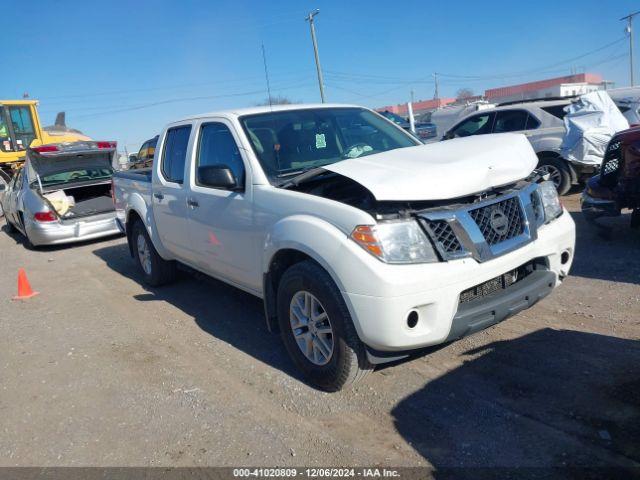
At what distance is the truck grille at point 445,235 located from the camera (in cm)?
315

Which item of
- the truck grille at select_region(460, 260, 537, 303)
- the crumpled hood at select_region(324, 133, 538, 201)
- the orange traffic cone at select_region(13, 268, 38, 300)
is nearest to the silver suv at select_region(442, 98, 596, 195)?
the crumpled hood at select_region(324, 133, 538, 201)

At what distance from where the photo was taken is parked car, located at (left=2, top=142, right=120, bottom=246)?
9.66 meters

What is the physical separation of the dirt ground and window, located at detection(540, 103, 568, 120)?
16.1 ft

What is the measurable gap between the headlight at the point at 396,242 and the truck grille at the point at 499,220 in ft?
1.27

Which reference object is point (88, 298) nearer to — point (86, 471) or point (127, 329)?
point (127, 329)

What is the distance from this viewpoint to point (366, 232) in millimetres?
3078

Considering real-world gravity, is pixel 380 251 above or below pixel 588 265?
above

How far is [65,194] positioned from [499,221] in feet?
30.7

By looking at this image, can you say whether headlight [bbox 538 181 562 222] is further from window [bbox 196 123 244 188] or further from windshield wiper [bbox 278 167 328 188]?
window [bbox 196 123 244 188]

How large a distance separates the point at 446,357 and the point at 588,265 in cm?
275

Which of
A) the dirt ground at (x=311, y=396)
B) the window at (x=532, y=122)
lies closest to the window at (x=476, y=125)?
the window at (x=532, y=122)

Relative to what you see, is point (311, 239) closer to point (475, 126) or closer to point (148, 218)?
point (148, 218)

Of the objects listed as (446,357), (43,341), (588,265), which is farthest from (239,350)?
(588,265)

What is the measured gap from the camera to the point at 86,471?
10.0ft
